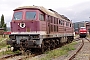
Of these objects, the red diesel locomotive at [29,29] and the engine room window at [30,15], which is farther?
the engine room window at [30,15]

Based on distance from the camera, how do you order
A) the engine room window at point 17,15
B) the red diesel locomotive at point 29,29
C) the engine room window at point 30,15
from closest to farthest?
the red diesel locomotive at point 29,29 → the engine room window at point 30,15 → the engine room window at point 17,15

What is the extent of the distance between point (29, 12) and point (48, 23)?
77.8 inches

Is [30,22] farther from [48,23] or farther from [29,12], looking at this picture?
[48,23]

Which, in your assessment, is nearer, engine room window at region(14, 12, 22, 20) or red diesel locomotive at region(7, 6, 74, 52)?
red diesel locomotive at region(7, 6, 74, 52)

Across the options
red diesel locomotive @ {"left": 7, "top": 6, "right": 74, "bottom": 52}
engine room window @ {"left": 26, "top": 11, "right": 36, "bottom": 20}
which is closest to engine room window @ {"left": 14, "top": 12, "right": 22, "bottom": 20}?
red diesel locomotive @ {"left": 7, "top": 6, "right": 74, "bottom": 52}

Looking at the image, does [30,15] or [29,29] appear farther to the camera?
[30,15]

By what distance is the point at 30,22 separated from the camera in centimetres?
1366

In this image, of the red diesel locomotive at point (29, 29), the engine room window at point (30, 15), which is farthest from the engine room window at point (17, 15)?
the engine room window at point (30, 15)

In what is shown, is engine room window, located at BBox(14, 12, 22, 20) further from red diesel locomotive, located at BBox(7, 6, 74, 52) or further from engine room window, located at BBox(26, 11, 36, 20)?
engine room window, located at BBox(26, 11, 36, 20)

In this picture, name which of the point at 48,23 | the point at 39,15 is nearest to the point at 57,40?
the point at 48,23

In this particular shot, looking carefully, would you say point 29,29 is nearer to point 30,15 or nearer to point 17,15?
point 30,15

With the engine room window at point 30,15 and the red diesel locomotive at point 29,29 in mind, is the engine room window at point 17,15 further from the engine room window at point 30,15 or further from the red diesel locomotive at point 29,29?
the engine room window at point 30,15

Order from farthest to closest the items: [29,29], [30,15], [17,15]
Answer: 1. [17,15]
2. [30,15]
3. [29,29]

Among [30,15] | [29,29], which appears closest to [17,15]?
[30,15]
